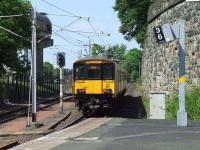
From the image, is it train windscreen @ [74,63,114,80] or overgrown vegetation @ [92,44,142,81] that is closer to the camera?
train windscreen @ [74,63,114,80]

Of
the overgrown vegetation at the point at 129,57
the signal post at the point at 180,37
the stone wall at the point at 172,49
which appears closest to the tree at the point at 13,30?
the stone wall at the point at 172,49

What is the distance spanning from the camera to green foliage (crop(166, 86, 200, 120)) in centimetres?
2419

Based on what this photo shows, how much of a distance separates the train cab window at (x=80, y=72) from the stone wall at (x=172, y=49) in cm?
428

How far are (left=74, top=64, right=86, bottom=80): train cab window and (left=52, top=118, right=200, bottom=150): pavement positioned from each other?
13455mm

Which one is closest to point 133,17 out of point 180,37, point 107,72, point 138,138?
point 107,72

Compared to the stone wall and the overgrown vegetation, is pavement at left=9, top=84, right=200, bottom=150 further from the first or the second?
the overgrown vegetation

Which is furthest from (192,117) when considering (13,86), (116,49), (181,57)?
(116,49)

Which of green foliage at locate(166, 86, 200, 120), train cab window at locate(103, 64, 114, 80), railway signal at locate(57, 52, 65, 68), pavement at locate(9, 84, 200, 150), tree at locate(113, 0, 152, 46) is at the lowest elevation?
pavement at locate(9, 84, 200, 150)

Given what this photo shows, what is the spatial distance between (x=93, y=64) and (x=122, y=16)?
40810 millimetres

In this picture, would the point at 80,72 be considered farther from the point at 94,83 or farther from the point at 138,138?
the point at 138,138

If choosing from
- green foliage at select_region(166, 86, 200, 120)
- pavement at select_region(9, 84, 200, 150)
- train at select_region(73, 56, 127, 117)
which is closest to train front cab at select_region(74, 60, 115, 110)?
train at select_region(73, 56, 127, 117)

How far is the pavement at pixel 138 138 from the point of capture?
13.8 metres

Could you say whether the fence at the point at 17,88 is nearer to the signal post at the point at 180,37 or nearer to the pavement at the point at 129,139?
the signal post at the point at 180,37

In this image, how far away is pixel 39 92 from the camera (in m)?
61.9
